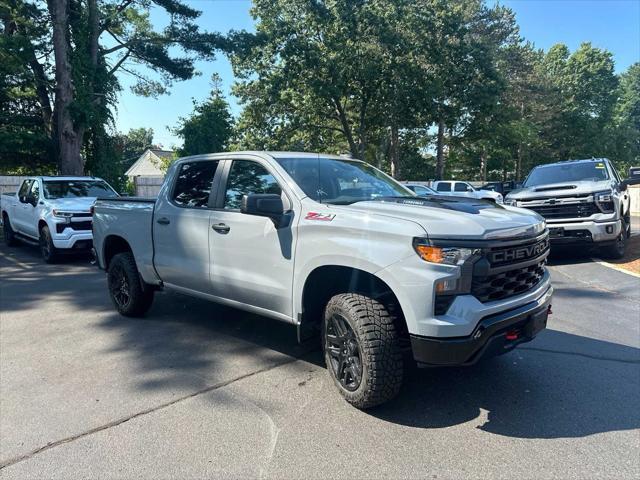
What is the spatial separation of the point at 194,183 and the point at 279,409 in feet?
8.32

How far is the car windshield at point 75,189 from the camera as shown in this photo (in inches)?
416

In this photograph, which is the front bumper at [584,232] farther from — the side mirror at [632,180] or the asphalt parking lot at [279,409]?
the asphalt parking lot at [279,409]

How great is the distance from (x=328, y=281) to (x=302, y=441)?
1.22 metres

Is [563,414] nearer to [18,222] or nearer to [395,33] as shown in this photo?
[18,222]

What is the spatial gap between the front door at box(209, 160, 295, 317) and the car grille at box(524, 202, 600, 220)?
6.57m

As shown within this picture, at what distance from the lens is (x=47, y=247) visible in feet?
32.7

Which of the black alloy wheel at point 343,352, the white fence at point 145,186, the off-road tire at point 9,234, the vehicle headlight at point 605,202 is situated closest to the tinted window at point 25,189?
the off-road tire at point 9,234

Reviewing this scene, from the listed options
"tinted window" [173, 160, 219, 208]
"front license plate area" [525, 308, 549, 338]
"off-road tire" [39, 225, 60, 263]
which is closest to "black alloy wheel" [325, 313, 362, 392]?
"front license plate area" [525, 308, 549, 338]

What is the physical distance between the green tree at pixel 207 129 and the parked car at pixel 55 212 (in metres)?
15.6

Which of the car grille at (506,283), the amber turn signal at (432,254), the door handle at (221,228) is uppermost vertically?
the door handle at (221,228)

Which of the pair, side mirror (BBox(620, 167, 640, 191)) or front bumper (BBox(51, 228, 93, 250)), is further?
front bumper (BBox(51, 228, 93, 250))

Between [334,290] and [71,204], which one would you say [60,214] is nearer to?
[71,204]

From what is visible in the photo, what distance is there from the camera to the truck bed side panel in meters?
5.33

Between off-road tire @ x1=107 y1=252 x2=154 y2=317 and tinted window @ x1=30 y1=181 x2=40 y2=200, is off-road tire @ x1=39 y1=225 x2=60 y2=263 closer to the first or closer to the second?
tinted window @ x1=30 y1=181 x2=40 y2=200
